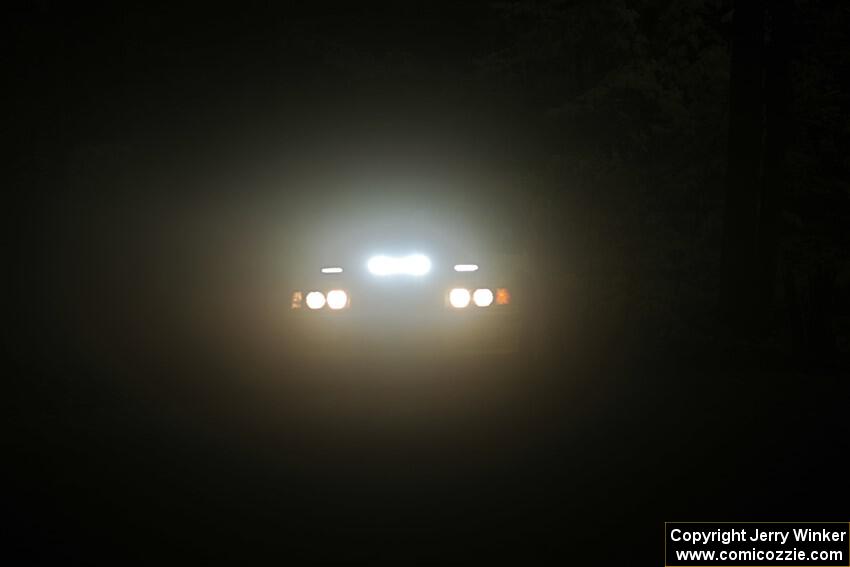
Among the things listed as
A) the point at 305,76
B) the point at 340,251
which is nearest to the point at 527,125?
the point at 305,76

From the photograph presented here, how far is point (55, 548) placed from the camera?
5.29m

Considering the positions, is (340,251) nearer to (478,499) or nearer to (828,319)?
(478,499)

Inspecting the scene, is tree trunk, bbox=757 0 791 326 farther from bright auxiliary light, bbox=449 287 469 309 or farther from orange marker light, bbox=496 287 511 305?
bright auxiliary light, bbox=449 287 469 309

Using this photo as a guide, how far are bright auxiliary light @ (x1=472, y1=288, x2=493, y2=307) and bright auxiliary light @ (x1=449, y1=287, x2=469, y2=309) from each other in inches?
2.5

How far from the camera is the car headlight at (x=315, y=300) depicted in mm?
9188

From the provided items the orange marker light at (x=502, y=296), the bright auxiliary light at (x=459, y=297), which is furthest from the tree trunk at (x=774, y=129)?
the bright auxiliary light at (x=459, y=297)

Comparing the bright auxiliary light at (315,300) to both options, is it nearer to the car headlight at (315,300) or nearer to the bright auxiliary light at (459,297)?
the car headlight at (315,300)

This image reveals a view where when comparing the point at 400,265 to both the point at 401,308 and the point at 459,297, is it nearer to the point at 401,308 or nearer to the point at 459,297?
the point at 401,308

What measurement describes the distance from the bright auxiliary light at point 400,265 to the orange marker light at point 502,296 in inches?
21.6

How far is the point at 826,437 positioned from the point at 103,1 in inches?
653

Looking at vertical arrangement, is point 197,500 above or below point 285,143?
below

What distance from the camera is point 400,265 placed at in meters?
9.29

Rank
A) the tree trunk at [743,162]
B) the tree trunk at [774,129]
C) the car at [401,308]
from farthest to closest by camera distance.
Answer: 1. the tree trunk at [774,129]
2. the tree trunk at [743,162]
3. the car at [401,308]

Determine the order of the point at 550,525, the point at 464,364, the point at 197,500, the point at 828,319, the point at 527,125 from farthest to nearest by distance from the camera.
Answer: the point at 527,125, the point at 828,319, the point at 464,364, the point at 197,500, the point at 550,525
